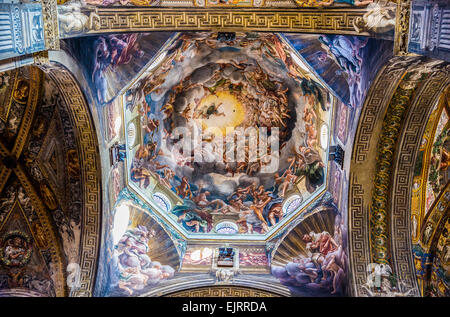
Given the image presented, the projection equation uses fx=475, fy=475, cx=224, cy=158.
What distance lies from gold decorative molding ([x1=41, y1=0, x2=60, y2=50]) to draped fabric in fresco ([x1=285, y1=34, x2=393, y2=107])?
5950mm

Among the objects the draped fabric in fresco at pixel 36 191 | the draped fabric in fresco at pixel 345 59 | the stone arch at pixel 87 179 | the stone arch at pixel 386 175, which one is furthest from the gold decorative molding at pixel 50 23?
the stone arch at pixel 386 175

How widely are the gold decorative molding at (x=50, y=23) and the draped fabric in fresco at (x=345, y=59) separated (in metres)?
5.95

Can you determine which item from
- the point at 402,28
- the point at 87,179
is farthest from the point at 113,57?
the point at 402,28

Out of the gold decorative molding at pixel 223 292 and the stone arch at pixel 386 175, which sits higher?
the stone arch at pixel 386 175

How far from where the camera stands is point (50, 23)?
31.7 feet

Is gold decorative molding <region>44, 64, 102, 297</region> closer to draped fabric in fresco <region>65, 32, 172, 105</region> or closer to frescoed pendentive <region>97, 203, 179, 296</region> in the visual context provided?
frescoed pendentive <region>97, 203, 179, 296</region>

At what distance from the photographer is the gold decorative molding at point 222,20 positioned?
11.0 m

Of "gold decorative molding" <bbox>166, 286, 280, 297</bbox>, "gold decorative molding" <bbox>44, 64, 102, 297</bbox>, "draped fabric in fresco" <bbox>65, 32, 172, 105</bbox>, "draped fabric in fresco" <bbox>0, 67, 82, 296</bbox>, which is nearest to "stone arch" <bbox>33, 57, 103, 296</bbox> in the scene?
"gold decorative molding" <bbox>44, 64, 102, 297</bbox>

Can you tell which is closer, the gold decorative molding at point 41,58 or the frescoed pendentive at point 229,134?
the gold decorative molding at point 41,58

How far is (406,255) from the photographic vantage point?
13.3 meters

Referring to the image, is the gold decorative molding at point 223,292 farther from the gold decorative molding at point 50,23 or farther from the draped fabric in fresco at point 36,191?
the gold decorative molding at point 50,23

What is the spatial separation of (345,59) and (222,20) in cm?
339
